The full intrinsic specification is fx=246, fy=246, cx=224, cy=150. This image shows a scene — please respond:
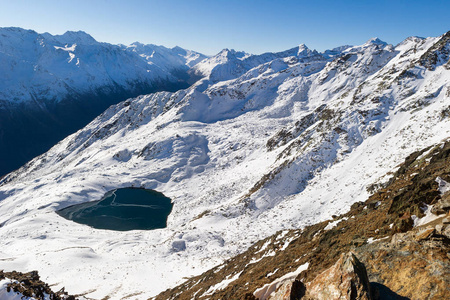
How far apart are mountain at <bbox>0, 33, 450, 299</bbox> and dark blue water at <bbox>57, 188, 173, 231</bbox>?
254 cm

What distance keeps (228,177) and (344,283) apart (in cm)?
5851

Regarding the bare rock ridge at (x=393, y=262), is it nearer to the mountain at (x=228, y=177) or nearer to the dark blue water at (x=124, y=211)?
the mountain at (x=228, y=177)

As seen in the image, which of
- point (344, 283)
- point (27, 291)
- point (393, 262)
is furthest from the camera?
point (27, 291)

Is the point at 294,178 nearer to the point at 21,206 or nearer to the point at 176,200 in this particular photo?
the point at 176,200

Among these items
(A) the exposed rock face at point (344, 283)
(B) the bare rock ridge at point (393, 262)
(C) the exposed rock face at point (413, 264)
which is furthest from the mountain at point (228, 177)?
(A) the exposed rock face at point (344, 283)

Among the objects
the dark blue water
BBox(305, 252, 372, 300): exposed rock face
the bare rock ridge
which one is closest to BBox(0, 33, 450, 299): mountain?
the dark blue water

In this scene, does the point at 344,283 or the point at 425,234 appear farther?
the point at 425,234

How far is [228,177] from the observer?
64500 mm

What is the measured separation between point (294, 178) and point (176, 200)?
105 feet

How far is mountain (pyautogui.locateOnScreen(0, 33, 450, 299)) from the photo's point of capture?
30891 millimetres

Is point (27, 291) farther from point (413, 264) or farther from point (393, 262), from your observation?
point (413, 264)

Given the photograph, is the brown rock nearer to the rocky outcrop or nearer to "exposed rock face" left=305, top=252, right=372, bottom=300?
"exposed rock face" left=305, top=252, right=372, bottom=300

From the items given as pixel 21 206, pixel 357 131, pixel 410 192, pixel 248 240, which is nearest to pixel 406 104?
pixel 357 131

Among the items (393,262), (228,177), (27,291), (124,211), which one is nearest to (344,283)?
(393,262)
